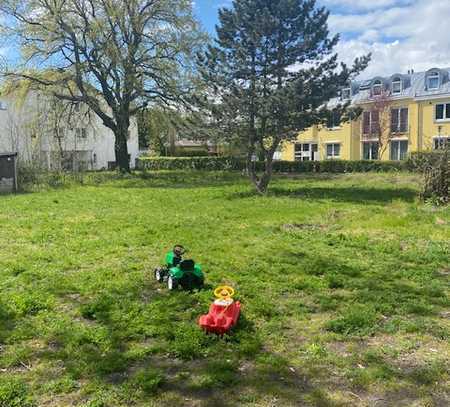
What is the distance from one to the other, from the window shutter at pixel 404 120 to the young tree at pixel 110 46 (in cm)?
2170

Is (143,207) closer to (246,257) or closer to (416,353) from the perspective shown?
(246,257)

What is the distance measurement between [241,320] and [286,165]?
26857 mm

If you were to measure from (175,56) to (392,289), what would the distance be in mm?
21801

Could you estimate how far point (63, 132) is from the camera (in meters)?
25.3

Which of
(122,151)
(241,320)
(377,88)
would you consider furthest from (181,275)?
(377,88)

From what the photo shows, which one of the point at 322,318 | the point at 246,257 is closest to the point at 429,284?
the point at 322,318

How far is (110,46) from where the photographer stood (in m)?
23.0

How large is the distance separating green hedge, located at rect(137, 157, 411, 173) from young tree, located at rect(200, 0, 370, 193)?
1144 centimetres

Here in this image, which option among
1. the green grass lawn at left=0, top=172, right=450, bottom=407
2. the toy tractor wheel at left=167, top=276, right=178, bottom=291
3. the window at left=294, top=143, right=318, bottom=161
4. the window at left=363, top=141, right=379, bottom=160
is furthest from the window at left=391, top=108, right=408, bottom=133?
the toy tractor wheel at left=167, top=276, right=178, bottom=291

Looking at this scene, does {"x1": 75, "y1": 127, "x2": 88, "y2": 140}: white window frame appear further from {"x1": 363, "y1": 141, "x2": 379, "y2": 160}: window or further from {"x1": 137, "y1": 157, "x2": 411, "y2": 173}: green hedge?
{"x1": 363, "y1": 141, "x2": 379, "y2": 160}: window

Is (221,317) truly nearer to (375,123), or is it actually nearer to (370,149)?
(375,123)

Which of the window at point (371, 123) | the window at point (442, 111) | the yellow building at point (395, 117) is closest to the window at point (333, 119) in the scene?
the yellow building at point (395, 117)

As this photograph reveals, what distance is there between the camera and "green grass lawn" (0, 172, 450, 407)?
3.24 m

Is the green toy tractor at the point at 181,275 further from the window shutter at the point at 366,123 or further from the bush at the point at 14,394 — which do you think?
the window shutter at the point at 366,123
